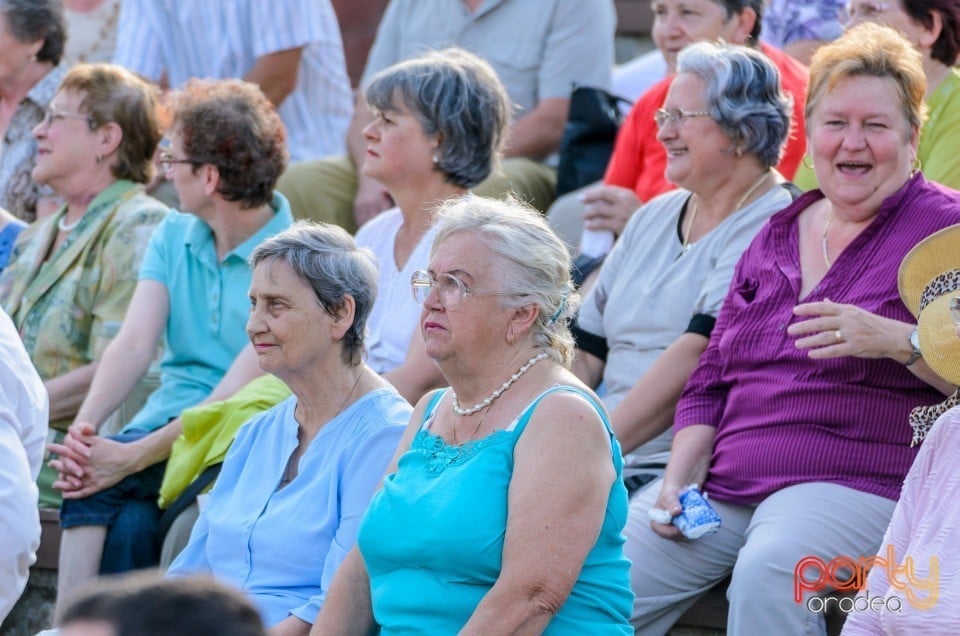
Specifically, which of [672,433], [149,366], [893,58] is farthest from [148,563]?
[893,58]

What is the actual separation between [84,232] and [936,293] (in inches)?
122

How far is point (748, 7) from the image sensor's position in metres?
5.16

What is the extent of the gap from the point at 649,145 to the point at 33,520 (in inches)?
102

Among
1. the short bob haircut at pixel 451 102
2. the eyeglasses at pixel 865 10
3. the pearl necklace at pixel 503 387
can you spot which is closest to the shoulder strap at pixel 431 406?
the pearl necklace at pixel 503 387

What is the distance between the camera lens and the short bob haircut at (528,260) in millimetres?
3033

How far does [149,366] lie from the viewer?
4.89 meters

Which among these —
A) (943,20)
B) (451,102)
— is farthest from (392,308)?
(943,20)

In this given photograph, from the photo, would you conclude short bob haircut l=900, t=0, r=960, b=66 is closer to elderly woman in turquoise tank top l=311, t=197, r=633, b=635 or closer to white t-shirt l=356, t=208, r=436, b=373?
white t-shirt l=356, t=208, r=436, b=373

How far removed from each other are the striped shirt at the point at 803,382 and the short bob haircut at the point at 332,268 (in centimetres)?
92

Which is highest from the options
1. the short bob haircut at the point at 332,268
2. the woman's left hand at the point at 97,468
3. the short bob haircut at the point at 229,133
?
the short bob haircut at the point at 332,268

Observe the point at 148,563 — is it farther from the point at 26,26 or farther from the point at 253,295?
the point at 26,26

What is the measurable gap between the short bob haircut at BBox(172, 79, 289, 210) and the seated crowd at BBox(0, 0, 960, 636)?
0.01 meters

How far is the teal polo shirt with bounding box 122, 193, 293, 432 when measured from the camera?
4824 millimetres

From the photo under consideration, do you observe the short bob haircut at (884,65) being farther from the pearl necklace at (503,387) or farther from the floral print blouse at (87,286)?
the floral print blouse at (87,286)
